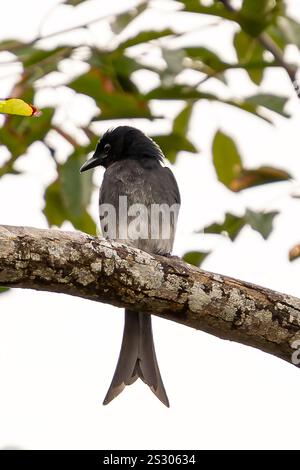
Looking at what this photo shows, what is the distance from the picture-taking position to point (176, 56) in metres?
3.15

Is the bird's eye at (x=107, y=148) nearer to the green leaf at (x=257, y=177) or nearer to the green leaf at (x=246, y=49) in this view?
the green leaf at (x=246, y=49)

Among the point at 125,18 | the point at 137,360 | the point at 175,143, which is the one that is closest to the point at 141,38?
the point at 125,18

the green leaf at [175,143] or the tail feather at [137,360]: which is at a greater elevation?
the green leaf at [175,143]

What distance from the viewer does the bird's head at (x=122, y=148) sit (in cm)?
480

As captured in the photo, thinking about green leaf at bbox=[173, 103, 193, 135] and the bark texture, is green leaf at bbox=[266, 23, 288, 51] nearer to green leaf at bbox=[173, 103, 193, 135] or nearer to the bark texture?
green leaf at bbox=[173, 103, 193, 135]

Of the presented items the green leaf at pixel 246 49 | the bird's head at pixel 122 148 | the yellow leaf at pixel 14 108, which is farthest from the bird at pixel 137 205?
the yellow leaf at pixel 14 108

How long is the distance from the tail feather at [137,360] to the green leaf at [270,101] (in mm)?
1239

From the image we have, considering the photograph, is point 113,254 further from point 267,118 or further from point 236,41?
point 236,41

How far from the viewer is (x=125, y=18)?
10.6ft

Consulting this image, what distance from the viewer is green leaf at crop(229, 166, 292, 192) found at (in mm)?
3146

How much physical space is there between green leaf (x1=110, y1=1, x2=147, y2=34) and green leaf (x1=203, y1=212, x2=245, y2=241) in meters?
0.76

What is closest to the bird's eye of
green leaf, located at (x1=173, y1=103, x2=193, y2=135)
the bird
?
the bird
